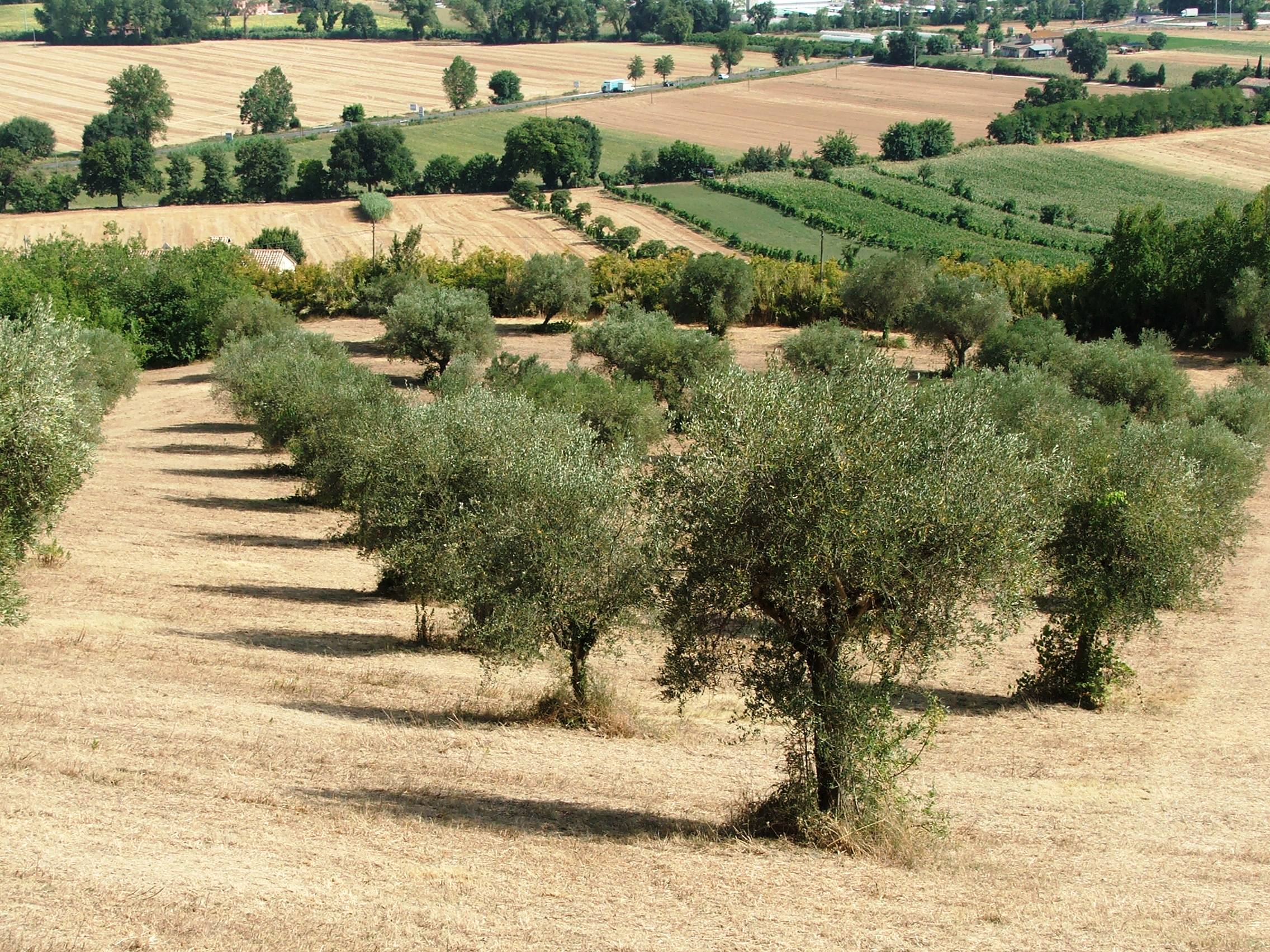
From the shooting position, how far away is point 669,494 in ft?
51.6

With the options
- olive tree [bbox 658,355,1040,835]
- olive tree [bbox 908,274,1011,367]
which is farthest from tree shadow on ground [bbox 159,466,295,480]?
olive tree [bbox 908,274,1011,367]

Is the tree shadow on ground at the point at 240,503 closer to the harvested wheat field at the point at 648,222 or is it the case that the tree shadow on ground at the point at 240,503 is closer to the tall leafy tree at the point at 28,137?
the harvested wheat field at the point at 648,222

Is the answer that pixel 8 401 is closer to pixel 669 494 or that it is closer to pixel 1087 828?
pixel 669 494

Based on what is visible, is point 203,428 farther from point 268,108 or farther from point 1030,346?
point 268,108

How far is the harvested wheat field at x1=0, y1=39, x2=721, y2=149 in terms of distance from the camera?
391ft

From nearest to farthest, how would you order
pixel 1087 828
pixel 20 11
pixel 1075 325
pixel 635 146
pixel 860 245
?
1. pixel 1087 828
2. pixel 1075 325
3. pixel 860 245
4. pixel 635 146
5. pixel 20 11

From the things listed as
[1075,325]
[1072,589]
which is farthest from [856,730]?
[1075,325]

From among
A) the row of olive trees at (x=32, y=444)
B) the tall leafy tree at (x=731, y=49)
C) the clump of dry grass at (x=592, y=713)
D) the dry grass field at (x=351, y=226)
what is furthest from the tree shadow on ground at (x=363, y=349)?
the tall leafy tree at (x=731, y=49)

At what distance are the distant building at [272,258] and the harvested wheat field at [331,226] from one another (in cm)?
234

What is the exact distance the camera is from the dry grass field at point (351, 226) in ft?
266

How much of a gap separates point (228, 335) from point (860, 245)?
45.6 m

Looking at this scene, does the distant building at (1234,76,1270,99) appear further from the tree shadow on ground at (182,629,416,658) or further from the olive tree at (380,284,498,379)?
the tree shadow on ground at (182,629,416,658)

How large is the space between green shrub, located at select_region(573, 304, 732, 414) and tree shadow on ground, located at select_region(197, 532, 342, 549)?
17.1 meters

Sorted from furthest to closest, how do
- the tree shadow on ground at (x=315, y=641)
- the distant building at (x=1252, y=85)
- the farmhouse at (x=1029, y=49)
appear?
the farmhouse at (x=1029, y=49) → the distant building at (x=1252, y=85) → the tree shadow on ground at (x=315, y=641)
